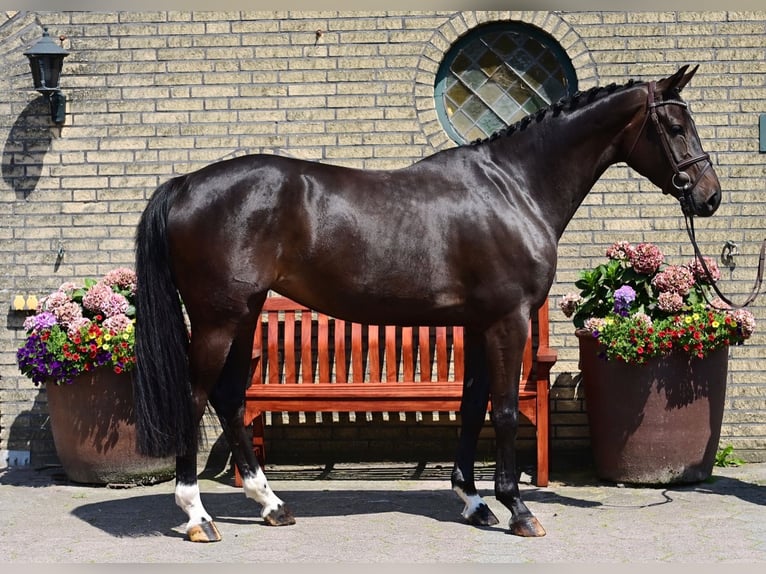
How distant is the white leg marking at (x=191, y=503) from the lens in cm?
524

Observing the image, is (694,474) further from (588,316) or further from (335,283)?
(335,283)

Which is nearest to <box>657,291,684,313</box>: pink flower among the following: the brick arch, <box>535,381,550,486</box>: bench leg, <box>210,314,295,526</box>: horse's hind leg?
<box>535,381,550,486</box>: bench leg

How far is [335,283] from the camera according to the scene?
5.30m

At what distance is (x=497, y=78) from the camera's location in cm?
720

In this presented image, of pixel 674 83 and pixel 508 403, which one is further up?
pixel 674 83

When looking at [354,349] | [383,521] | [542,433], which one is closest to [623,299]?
[542,433]

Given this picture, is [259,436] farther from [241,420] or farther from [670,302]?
[670,302]

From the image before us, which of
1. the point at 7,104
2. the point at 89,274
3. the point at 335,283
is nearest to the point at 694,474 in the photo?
the point at 335,283

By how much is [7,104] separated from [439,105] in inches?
116

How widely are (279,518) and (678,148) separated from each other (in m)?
2.78

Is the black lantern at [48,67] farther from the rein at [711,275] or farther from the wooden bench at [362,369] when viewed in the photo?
the rein at [711,275]

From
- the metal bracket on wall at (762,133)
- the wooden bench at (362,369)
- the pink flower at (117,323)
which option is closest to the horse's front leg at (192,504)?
the wooden bench at (362,369)

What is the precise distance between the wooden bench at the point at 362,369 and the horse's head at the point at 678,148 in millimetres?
1456

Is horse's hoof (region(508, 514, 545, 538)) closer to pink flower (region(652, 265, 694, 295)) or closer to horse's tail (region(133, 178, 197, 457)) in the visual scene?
horse's tail (region(133, 178, 197, 457))
